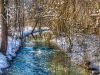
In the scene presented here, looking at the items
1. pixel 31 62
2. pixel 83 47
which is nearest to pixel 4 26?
pixel 31 62

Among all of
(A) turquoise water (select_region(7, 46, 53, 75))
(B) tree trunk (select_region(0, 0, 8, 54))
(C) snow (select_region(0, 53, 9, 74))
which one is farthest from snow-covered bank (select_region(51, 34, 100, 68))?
(B) tree trunk (select_region(0, 0, 8, 54))

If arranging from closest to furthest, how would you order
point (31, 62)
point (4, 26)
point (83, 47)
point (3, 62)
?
1. point (3, 62)
2. point (31, 62)
3. point (4, 26)
4. point (83, 47)

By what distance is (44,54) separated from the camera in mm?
23438

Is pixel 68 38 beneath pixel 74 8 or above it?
beneath

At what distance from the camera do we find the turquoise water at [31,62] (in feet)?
58.4

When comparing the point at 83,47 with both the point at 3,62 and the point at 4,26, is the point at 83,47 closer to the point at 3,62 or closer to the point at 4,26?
the point at 4,26

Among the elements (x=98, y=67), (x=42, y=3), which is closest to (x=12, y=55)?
(x=98, y=67)

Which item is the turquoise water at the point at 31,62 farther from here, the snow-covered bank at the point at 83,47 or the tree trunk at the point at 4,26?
the snow-covered bank at the point at 83,47

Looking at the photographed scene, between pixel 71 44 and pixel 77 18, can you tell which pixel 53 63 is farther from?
pixel 77 18

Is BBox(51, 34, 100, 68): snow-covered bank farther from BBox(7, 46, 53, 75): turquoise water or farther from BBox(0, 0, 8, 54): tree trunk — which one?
BBox(0, 0, 8, 54): tree trunk

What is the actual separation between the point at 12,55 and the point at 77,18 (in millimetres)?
5933

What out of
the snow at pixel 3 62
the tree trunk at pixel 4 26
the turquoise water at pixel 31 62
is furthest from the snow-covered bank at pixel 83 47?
the tree trunk at pixel 4 26

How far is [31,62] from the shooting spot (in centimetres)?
2069

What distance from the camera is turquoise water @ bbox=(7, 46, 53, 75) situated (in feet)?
58.4
